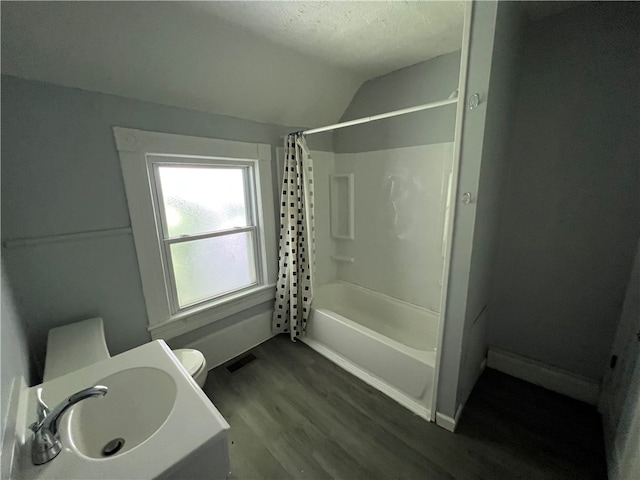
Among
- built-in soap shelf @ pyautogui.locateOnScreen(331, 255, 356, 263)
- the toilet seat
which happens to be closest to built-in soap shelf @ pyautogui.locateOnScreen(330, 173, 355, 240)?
built-in soap shelf @ pyautogui.locateOnScreen(331, 255, 356, 263)

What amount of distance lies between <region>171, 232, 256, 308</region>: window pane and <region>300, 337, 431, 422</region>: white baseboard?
0.88 m

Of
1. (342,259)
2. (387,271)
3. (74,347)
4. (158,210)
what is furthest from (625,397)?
(158,210)

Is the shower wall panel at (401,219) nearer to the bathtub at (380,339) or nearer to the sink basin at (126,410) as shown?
the bathtub at (380,339)

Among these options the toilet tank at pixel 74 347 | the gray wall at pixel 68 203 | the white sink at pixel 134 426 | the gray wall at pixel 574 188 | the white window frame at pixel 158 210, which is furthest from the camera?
the white window frame at pixel 158 210

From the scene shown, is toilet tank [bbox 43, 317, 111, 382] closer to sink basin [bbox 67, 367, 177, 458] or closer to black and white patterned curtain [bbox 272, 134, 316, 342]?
sink basin [bbox 67, 367, 177, 458]

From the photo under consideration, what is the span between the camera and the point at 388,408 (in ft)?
5.43

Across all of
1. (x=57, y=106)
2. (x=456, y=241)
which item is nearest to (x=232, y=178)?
(x=57, y=106)

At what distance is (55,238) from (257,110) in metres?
1.53

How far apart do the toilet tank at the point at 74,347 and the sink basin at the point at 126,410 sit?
1.04 ft

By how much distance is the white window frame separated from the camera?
1.52 m

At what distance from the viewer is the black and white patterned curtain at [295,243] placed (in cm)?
211

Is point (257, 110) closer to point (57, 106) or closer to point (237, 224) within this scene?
point (237, 224)

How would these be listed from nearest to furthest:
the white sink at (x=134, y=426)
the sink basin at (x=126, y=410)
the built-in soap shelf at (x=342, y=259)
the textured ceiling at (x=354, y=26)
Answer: the white sink at (x=134, y=426), the sink basin at (x=126, y=410), the textured ceiling at (x=354, y=26), the built-in soap shelf at (x=342, y=259)

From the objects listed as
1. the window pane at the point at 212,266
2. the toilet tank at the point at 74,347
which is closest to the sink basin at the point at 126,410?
the toilet tank at the point at 74,347
